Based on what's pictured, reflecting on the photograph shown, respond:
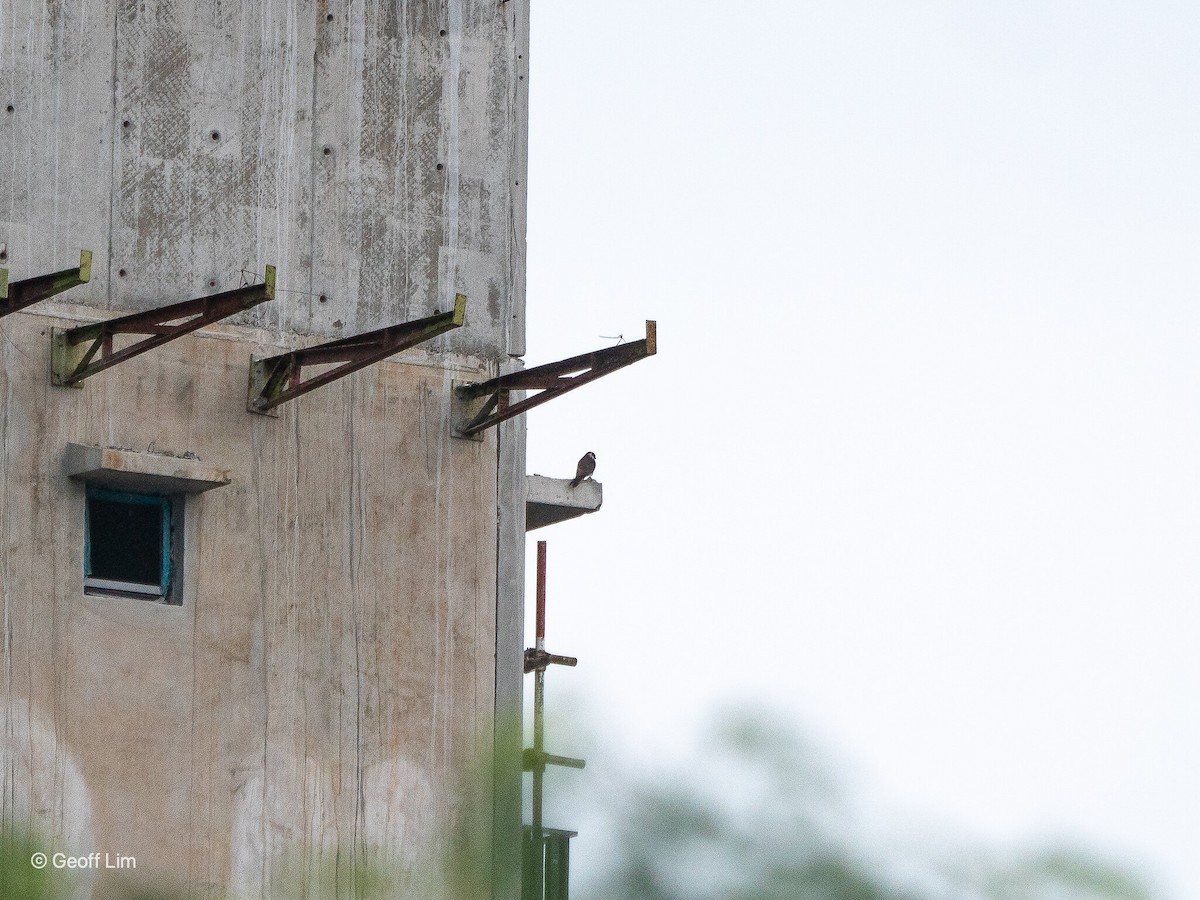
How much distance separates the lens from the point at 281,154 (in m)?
14.1

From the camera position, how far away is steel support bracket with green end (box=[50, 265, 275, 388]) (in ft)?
41.3

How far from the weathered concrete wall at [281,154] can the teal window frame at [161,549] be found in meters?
1.22

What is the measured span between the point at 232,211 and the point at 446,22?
7.54ft

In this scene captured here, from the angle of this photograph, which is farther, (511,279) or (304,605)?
→ (511,279)

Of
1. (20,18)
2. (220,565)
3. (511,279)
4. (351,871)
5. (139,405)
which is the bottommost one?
(351,871)

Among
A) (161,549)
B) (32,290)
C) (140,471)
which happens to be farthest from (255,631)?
(32,290)

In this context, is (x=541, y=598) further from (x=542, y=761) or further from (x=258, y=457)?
(x=258, y=457)

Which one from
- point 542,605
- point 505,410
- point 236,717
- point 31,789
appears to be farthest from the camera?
point 542,605

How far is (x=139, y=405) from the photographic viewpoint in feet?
43.6

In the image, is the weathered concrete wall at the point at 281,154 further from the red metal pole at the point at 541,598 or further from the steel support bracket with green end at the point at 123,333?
the red metal pole at the point at 541,598

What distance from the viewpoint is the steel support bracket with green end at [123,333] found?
41.3 ft

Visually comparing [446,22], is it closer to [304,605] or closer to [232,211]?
[232,211]

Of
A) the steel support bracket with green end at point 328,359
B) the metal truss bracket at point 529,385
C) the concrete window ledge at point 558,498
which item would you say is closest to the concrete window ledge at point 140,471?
the steel support bracket with green end at point 328,359

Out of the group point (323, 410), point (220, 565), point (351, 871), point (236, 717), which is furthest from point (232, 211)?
point (351, 871)
